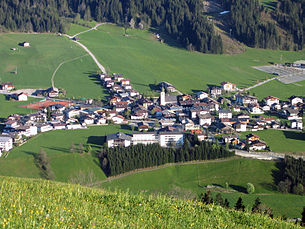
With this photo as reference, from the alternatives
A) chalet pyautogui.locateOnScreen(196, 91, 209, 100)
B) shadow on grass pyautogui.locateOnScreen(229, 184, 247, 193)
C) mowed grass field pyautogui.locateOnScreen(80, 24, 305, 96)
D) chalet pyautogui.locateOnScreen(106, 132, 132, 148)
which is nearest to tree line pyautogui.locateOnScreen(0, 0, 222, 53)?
mowed grass field pyautogui.locateOnScreen(80, 24, 305, 96)

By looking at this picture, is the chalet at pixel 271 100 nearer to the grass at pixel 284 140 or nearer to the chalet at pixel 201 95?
the chalet at pixel 201 95

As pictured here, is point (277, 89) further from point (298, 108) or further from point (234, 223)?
point (234, 223)

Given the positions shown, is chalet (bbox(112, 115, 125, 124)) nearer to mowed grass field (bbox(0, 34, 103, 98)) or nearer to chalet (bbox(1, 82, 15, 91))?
mowed grass field (bbox(0, 34, 103, 98))

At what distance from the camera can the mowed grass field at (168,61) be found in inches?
2680

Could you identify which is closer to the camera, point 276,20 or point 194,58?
point 194,58

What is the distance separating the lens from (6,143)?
37781 mm

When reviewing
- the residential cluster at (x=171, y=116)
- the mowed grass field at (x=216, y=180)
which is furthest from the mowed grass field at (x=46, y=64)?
the mowed grass field at (x=216, y=180)

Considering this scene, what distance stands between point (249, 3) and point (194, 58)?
1118 inches

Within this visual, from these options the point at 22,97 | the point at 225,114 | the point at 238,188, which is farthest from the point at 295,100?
the point at 22,97

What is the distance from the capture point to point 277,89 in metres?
64.9

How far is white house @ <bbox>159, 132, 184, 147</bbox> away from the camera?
40.2m

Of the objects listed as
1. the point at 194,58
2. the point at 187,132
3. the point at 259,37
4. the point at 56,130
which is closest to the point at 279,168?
the point at 187,132

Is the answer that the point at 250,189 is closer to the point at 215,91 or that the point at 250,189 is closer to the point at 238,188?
the point at 238,188

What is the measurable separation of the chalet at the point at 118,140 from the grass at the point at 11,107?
14.6 meters
